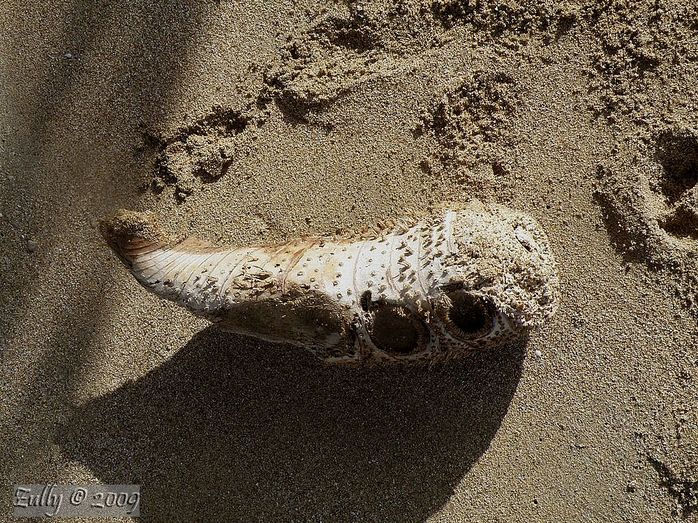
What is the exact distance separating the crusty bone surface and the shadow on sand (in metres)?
0.25

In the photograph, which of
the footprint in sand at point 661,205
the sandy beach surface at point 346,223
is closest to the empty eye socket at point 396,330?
the sandy beach surface at point 346,223

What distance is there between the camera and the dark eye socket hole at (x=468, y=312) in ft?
5.16

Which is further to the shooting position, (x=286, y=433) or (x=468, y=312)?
(x=286, y=433)

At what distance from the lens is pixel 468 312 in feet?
5.26

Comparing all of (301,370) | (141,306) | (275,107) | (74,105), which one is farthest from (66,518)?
(275,107)

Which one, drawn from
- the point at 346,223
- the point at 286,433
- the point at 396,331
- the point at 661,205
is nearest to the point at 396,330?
the point at 396,331

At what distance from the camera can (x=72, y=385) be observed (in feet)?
6.77

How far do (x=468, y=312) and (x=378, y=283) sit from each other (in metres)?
0.25

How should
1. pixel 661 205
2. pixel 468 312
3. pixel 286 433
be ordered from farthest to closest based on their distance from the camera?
pixel 286 433 → pixel 661 205 → pixel 468 312

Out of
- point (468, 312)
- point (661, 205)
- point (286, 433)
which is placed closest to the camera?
point (468, 312)

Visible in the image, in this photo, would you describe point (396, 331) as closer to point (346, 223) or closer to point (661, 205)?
point (346, 223)

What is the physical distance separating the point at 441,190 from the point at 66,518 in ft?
5.34

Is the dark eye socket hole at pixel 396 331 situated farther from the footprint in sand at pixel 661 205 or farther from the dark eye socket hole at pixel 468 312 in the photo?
the footprint in sand at pixel 661 205

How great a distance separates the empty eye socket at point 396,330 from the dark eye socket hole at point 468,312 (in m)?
0.09
